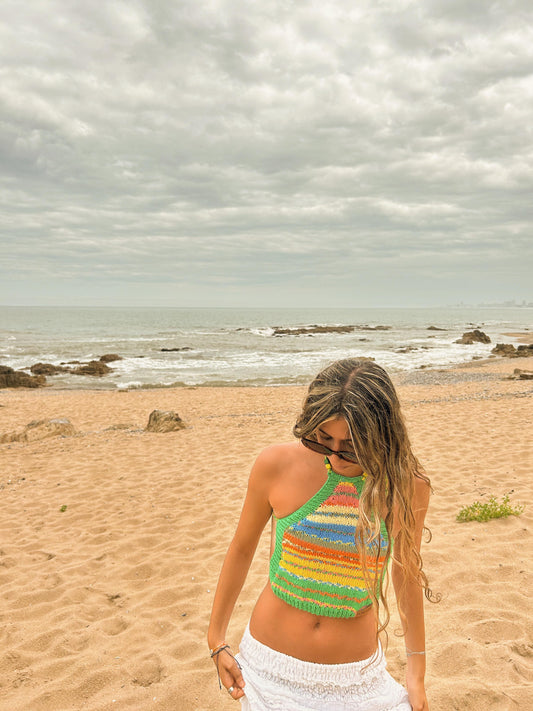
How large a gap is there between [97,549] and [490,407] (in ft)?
31.3

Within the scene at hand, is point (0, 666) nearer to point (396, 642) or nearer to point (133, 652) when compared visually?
point (133, 652)

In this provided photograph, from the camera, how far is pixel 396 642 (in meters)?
3.37

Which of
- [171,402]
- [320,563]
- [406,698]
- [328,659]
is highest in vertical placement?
[320,563]

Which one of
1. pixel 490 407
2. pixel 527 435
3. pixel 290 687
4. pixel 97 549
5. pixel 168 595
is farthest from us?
pixel 490 407

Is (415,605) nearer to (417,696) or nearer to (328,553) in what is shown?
(417,696)

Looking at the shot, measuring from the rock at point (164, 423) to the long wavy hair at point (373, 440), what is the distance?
942 cm

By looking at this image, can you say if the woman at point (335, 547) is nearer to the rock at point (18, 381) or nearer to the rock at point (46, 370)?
the rock at point (18, 381)

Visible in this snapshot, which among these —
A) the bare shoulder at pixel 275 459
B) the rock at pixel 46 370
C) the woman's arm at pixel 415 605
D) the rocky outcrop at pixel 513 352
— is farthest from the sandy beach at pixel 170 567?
the rocky outcrop at pixel 513 352

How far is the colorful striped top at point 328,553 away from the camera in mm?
1484

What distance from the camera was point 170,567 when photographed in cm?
459

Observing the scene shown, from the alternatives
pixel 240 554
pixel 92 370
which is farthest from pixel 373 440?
pixel 92 370

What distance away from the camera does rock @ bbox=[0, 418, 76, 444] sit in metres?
10.3

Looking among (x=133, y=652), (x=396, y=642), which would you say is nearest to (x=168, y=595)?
(x=133, y=652)

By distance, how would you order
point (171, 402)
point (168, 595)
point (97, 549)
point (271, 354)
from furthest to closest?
point (271, 354), point (171, 402), point (97, 549), point (168, 595)
